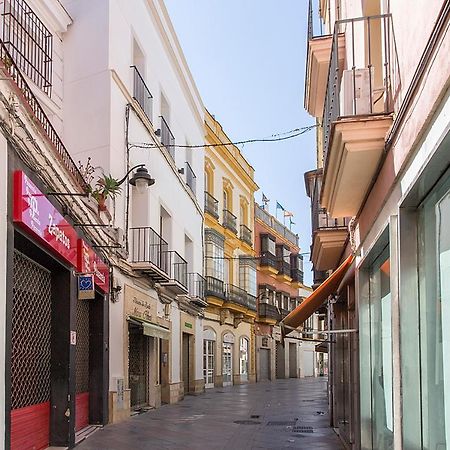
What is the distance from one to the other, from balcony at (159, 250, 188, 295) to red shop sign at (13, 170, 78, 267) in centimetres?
790

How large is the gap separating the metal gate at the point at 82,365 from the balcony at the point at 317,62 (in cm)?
557

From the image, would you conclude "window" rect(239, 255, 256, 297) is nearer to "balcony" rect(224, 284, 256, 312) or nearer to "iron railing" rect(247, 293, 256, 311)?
"iron railing" rect(247, 293, 256, 311)

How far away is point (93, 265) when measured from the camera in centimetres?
1220

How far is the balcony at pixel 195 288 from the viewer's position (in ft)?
76.4

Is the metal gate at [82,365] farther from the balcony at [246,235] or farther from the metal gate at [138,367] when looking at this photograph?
the balcony at [246,235]

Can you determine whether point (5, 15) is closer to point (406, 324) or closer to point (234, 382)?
point (406, 324)

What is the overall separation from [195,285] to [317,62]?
588 inches

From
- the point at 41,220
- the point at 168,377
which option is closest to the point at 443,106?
the point at 41,220

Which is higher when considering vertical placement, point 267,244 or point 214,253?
point 267,244

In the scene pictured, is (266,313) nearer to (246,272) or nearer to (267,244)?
(267,244)

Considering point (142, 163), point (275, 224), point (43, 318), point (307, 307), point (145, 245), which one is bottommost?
point (43, 318)

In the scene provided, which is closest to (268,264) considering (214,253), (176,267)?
(214,253)

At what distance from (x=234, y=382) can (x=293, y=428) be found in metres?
20.0

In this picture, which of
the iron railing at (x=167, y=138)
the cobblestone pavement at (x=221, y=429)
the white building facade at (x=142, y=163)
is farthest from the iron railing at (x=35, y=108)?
the iron railing at (x=167, y=138)
